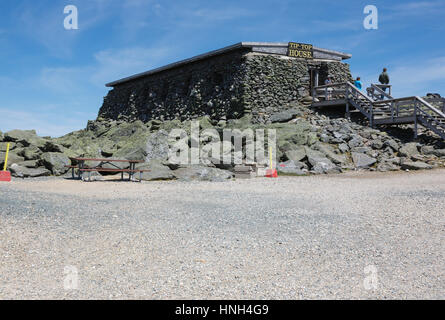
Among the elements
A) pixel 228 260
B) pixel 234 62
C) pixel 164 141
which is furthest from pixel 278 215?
pixel 234 62

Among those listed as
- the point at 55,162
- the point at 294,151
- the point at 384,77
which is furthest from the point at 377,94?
the point at 55,162

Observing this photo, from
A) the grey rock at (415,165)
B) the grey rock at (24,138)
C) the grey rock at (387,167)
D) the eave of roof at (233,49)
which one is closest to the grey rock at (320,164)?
Result: the grey rock at (387,167)

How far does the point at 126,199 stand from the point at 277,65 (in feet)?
53.9

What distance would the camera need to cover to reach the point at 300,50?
2367 centimetres

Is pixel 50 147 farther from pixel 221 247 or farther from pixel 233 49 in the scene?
pixel 221 247

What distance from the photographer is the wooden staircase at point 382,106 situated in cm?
1794

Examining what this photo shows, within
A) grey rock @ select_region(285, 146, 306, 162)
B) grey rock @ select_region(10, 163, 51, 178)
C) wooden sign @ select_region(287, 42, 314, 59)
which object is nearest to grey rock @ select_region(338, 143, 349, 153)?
grey rock @ select_region(285, 146, 306, 162)

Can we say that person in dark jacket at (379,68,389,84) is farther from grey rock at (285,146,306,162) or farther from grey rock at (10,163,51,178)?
grey rock at (10,163,51,178)

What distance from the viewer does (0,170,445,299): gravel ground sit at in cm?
402

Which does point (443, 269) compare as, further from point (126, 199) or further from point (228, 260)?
point (126, 199)

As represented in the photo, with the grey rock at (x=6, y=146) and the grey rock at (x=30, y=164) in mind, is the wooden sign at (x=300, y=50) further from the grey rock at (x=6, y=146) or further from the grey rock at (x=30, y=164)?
the grey rock at (x=6, y=146)

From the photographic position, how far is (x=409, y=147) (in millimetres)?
17281

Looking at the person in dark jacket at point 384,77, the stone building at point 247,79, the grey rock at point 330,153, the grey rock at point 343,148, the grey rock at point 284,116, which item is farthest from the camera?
the person in dark jacket at point 384,77

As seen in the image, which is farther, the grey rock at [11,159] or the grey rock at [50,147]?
the grey rock at [50,147]
